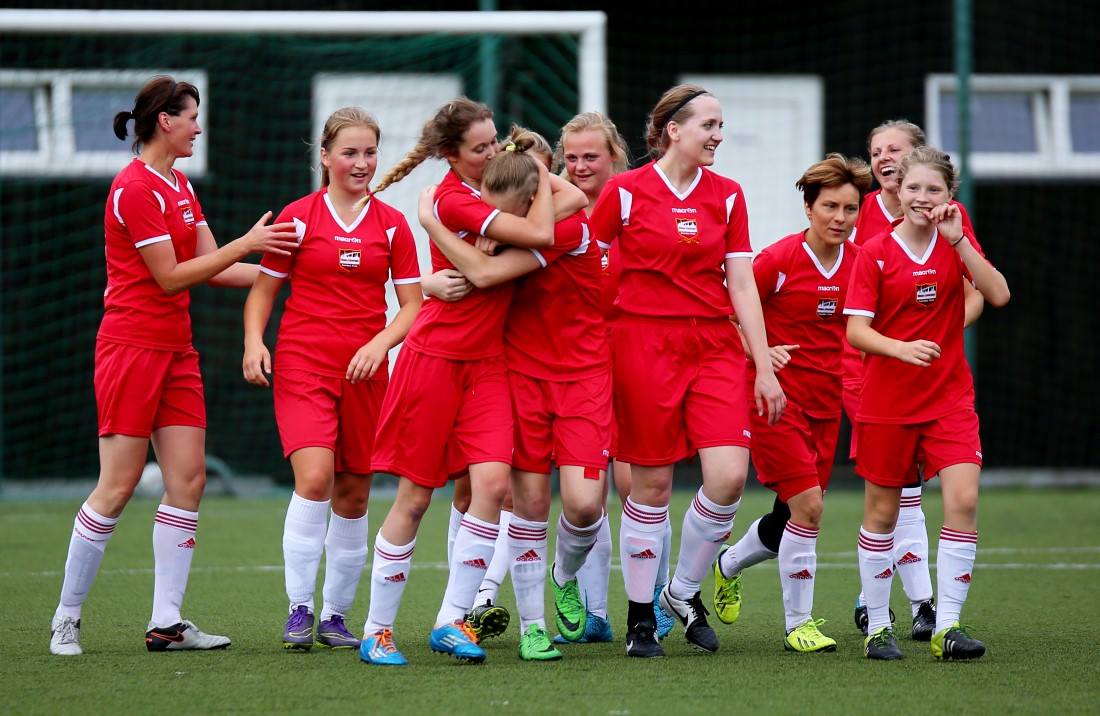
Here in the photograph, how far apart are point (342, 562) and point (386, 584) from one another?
1.67ft

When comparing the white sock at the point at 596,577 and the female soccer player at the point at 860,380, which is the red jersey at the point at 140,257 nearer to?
the white sock at the point at 596,577

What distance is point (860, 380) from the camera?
5914 millimetres

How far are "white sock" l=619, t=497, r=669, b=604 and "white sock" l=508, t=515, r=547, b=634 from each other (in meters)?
0.32

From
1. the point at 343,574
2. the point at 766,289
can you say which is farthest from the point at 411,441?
the point at 766,289

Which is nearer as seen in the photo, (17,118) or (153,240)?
(153,240)

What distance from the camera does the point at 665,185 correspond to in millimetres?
5133

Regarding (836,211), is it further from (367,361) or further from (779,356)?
(367,361)

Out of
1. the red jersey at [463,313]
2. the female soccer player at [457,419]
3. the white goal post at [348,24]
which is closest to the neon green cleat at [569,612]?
the female soccer player at [457,419]

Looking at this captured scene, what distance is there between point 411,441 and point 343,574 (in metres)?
0.69

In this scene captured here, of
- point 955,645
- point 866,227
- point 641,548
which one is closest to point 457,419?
point 641,548

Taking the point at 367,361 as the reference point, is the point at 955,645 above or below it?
below

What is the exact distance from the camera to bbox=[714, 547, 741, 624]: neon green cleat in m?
5.61

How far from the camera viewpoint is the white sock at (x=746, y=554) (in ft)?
18.5

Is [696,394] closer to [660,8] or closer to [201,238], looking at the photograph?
[201,238]
